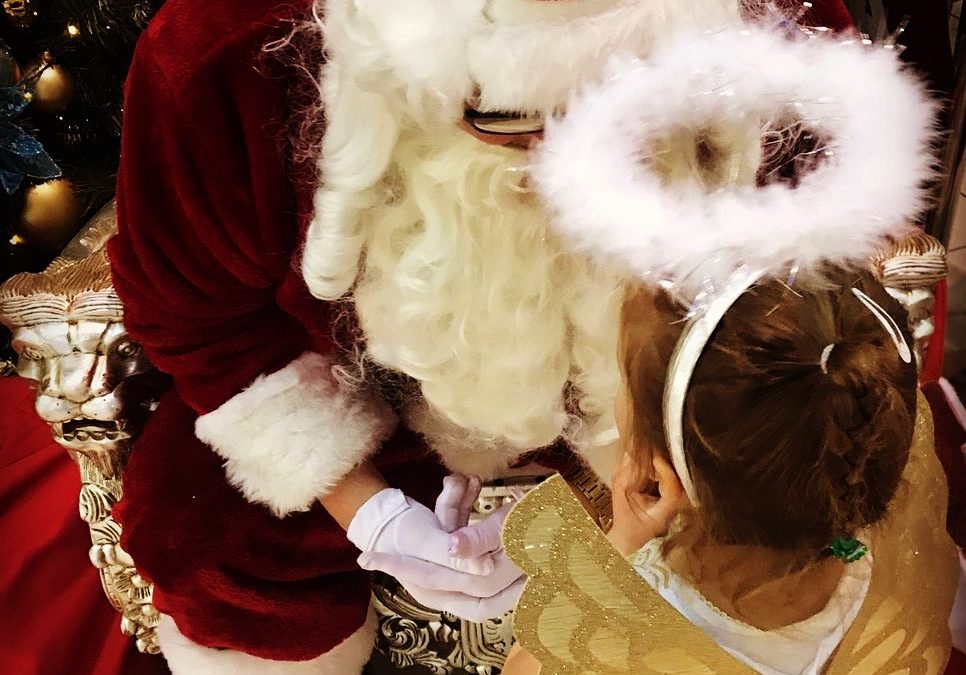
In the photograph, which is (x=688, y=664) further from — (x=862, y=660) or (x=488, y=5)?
(x=488, y=5)

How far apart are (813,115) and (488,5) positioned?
0.19 meters

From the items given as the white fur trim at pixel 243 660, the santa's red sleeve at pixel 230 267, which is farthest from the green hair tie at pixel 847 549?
the white fur trim at pixel 243 660

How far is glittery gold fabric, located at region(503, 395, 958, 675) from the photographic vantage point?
504 mm

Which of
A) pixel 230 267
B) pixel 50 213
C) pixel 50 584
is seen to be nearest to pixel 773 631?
pixel 230 267

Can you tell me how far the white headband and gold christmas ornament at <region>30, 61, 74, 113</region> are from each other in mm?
968

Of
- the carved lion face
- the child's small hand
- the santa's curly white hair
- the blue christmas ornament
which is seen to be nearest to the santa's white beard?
the santa's curly white hair

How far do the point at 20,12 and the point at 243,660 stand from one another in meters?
0.83

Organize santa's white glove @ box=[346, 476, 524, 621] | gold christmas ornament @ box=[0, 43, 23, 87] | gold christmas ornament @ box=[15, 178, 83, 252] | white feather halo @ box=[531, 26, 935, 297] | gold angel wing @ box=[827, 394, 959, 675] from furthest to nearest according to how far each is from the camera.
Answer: gold christmas ornament @ box=[15, 178, 83, 252], gold christmas ornament @ box=[0, 43, 23, 87], santa's white glove @ box=[346, 476, 524, 621], gold angel wing @ box=[827, 394, 959, 675], white feather halo @ box=[531, 26, 935, 297]

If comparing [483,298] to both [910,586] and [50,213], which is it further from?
[50,213]

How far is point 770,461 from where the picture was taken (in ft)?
1.46

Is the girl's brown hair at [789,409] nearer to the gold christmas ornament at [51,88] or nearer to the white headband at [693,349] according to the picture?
the white headband at [693,349]

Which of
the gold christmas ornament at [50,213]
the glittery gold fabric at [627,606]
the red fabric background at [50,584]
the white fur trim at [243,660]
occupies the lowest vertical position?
the red fabric background at [50,584]

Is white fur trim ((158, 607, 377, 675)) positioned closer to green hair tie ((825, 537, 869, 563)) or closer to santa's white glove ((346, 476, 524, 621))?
santa's white glove ((346, 476, 524, 621))

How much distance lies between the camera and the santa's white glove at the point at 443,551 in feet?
2.45
